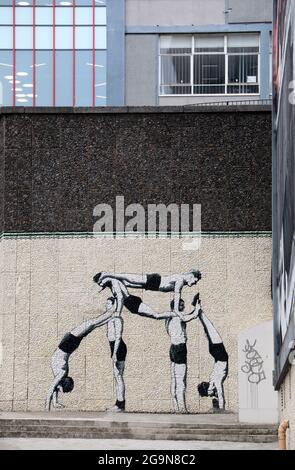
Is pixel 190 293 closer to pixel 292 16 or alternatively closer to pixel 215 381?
pixel 215 381

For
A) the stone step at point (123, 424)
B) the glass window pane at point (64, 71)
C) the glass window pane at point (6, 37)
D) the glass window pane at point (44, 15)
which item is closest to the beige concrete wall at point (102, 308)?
the stone step at point (123, 424)

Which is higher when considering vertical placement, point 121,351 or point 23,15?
point 23,15

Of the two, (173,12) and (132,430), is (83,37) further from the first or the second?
(132,430)

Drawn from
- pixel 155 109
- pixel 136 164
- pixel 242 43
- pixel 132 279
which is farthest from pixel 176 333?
pixel 242 43

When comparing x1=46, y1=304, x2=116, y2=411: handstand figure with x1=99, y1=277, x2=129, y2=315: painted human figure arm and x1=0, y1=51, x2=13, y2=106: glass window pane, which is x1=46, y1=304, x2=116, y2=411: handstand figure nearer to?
x1=99, y1=277, x2=129, y2=315: painted human figure arm

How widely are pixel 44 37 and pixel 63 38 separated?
0.92 m

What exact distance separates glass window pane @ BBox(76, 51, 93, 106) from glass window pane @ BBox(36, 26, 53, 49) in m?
1.34

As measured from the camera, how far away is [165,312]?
22.4m

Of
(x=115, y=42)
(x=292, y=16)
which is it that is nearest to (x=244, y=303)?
(x=292, y=16)

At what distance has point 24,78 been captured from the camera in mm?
50750

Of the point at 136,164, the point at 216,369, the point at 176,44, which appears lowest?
the point at 216,369

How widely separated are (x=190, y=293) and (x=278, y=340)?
3.77 metres

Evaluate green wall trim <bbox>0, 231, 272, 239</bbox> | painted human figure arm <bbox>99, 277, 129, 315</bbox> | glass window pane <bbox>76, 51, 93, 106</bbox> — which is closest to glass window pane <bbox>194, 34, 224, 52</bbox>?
glass window pane <bbox>76, 51, 93, 106</bbox>

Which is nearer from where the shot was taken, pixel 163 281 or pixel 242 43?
pixel 163 281
